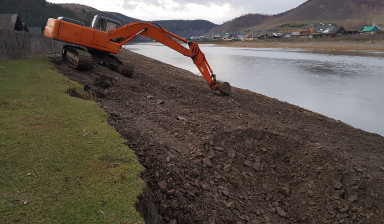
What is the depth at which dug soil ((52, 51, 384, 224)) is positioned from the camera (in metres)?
6.32

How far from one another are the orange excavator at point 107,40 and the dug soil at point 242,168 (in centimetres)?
394

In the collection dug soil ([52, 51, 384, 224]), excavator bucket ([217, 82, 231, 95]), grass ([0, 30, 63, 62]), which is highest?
grass ([0, 30, 63, 62])

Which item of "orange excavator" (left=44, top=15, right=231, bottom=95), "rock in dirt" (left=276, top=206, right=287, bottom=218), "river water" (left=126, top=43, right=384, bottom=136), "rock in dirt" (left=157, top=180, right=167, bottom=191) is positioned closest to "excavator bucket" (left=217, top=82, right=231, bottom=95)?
"orange excavator" (left=44, top=15, right=231, bottom=95)

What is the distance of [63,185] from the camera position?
5012 millimetres

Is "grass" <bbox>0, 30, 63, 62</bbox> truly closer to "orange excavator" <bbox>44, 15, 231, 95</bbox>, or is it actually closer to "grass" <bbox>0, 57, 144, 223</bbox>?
"orange excavator" <bbox>44, 15, 231, 95</bbox>

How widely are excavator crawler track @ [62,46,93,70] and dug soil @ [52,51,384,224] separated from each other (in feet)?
11.8

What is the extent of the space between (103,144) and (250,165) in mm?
3929

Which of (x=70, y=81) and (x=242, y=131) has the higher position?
(x=70, y=81)

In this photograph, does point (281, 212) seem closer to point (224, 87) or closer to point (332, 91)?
point (224, 87)

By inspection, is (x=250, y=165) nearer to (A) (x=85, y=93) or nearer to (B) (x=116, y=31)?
(A) (x=85, y=93)

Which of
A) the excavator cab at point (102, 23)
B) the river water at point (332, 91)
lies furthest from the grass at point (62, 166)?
the river water at point (332, 91)

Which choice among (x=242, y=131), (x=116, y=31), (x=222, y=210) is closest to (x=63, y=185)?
(x=222, y=210)

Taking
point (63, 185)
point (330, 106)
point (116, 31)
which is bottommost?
point (330, 106)

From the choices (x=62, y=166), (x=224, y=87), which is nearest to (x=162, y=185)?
(x=62, y=166)
